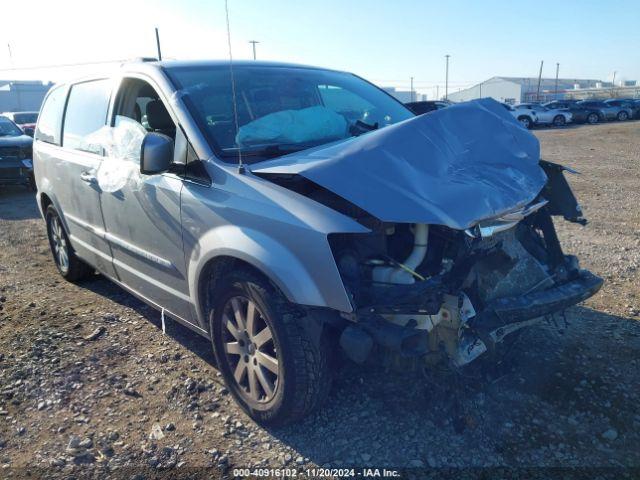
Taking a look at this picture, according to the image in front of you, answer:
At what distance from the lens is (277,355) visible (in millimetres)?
2775

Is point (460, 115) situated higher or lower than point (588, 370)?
higher

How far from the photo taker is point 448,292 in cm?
262

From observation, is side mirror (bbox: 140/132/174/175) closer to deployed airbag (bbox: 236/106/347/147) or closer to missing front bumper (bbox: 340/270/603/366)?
deployed airbag (bbox: 236/106/347/147)

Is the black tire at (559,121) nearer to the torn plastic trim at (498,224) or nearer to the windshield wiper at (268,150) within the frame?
the torn plastic trim at (498,224)

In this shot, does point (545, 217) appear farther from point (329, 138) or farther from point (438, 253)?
point (329, 138)

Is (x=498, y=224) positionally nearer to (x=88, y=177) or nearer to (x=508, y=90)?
(x=88, y=177)

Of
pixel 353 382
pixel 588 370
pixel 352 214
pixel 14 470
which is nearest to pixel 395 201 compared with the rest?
pixel 352 214

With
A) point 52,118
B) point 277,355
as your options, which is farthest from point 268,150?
point 52,118

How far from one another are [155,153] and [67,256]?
288 cm

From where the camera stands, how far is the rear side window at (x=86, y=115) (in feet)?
13.7

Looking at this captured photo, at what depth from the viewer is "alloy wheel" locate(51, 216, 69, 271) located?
5.33 m

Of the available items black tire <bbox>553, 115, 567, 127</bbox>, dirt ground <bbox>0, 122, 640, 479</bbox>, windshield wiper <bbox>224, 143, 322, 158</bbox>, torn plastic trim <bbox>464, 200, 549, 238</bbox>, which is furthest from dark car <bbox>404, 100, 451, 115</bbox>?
black tire <bbox>553, 115, 567, 127</bbox>

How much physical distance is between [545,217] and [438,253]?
1.11m

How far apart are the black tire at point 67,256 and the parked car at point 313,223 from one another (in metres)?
1.50
